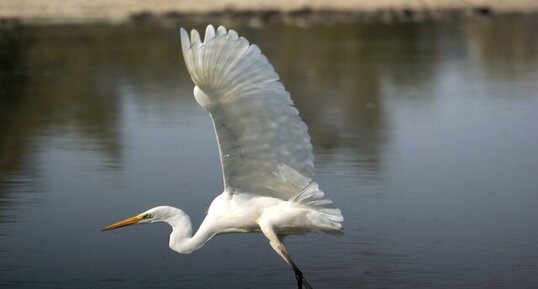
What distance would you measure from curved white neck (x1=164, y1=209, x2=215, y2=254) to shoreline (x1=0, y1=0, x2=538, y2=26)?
24.5 metres

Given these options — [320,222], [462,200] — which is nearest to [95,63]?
[462,200]

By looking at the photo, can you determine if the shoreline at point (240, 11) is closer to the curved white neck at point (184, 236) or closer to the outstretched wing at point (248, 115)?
the curved white neck at point (184, 236)

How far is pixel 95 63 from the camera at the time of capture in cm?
2527

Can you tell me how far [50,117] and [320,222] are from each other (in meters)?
10.4

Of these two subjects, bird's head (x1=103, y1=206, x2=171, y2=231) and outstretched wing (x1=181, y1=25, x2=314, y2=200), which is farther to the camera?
bird's head (x1=103, y1=206, x2=171, y2=231)

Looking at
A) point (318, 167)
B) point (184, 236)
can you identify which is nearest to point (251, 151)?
point (184, 236)

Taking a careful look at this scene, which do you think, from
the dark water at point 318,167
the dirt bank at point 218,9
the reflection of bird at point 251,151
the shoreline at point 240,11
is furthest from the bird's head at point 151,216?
the dirt bank at point 218,9

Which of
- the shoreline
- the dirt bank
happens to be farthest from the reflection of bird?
the dirt bank

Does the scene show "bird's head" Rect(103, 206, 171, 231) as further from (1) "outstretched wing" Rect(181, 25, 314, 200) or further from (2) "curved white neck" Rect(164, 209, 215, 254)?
(1) "outstretched wing" Rect(181, 25, 314, 200)

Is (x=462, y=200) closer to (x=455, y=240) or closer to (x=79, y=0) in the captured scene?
(x=455, y=240)

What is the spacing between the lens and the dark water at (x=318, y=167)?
9.27 meters

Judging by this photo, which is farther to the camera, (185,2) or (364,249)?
(185,2)

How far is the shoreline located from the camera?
109ft

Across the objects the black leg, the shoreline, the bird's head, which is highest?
the bird's head
